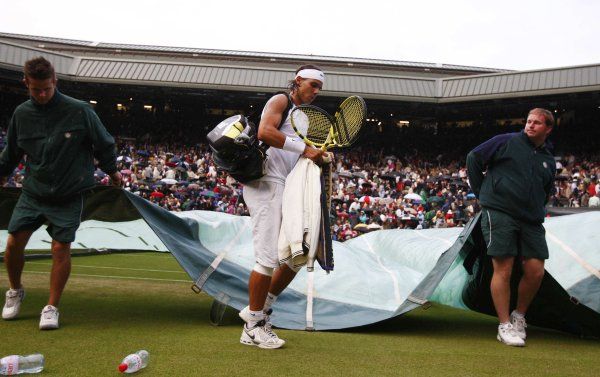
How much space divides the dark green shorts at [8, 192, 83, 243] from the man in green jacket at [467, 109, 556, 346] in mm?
2742

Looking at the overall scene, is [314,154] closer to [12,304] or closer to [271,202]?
[271,202]

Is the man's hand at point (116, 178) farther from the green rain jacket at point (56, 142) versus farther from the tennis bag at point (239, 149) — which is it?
the tennis bag at point (239, 149)

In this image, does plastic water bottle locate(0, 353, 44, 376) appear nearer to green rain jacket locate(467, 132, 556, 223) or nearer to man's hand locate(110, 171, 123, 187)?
man's hand locate(110, 171, 123, 187)

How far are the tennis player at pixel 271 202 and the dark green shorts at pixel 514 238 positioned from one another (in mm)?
1347

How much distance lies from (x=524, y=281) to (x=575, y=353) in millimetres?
622

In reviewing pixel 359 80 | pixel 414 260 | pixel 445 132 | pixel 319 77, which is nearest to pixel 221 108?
pixel 359 80

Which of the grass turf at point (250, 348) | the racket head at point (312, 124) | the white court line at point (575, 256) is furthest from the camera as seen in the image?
the white court line at point (575, 256)

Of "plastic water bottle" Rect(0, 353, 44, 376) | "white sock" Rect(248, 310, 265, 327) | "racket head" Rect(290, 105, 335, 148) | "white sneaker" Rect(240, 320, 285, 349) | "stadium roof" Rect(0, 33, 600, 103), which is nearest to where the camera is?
"plastic water bottle" Rect(0, 353, 44, 376)

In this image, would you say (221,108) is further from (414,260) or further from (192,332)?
(192,332)

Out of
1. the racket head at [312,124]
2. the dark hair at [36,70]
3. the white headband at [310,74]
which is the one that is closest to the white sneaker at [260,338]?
the racket head at [312,124]

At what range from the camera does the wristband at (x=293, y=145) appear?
148 inches

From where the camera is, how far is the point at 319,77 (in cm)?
405

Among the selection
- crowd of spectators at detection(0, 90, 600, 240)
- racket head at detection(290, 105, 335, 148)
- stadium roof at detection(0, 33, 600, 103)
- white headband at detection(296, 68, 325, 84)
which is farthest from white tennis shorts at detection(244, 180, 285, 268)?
stadium roof at detection(0, 33, 600, 103)

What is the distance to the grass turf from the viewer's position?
9.86 ft
